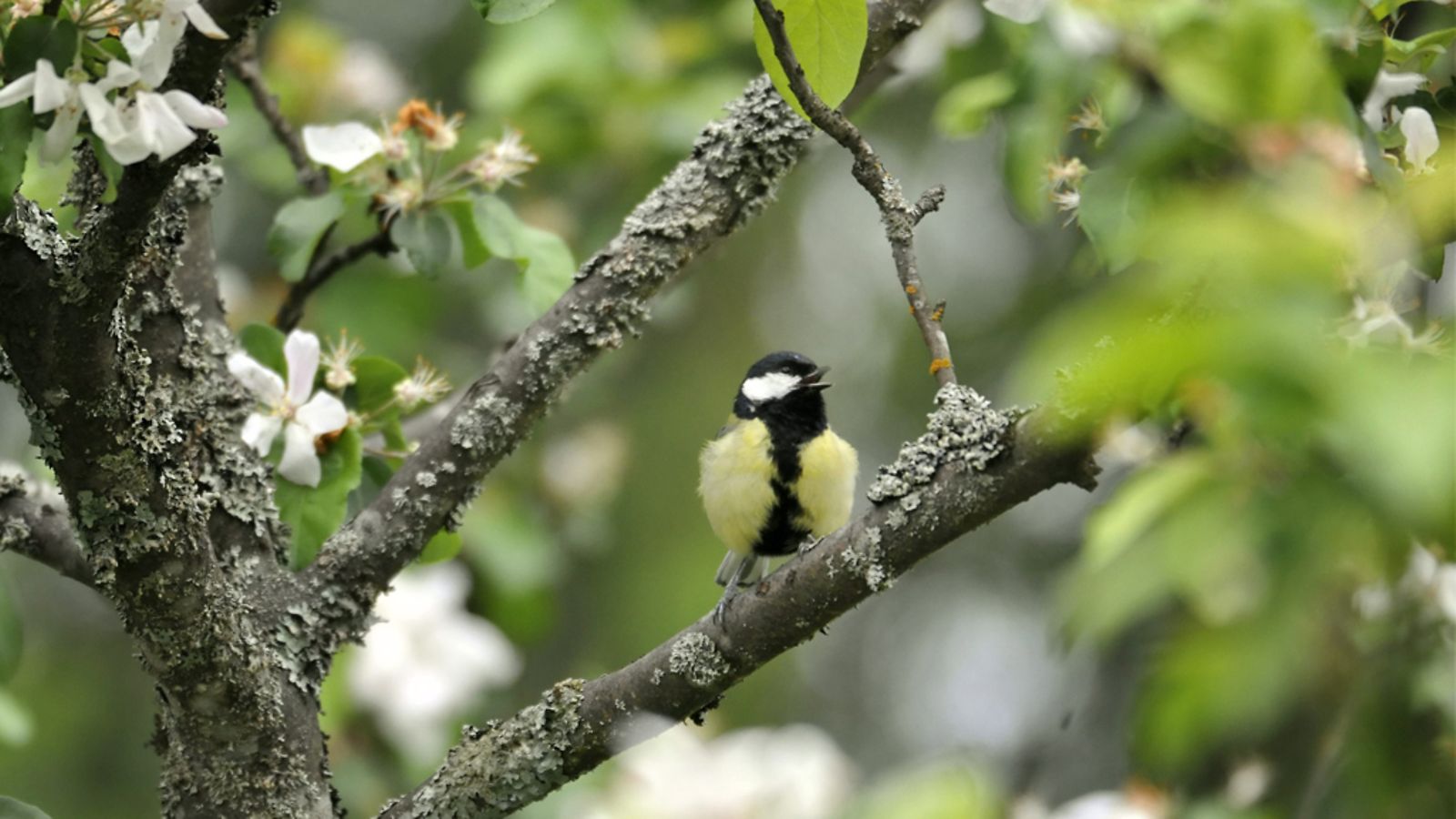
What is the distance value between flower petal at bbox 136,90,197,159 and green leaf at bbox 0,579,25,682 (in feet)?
3.29

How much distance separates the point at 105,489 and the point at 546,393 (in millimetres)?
696

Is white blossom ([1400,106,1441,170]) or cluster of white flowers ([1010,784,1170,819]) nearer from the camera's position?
white blossom ([1400,106,1441,170])

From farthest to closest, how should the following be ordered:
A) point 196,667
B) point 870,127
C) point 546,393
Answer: point 870,127 < point 546,393 < point 196,667

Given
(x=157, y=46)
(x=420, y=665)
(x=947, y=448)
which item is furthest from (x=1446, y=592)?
(x=420, y=665)

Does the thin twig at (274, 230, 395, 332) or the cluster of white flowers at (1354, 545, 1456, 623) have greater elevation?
the thin twig at (274, 230, 395, 332)

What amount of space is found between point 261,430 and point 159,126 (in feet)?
2.73

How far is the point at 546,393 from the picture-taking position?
219 cm

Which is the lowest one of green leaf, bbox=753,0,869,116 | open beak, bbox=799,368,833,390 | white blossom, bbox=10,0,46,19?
open beak, bbox=799,368,833,390

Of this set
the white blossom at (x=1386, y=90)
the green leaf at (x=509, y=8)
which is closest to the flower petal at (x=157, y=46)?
Result: the green leaf at (x=509, y=8)

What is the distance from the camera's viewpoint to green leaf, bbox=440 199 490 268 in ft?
8.18

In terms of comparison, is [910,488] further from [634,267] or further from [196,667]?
[196,667]

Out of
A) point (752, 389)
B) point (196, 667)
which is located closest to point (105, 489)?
point (196, 667)

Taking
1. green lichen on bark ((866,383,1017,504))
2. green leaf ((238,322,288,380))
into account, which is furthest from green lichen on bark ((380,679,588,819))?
green leaf ((238,322,288,380))

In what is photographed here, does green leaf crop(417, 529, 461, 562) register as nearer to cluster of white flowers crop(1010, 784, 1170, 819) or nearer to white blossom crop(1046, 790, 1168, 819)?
cluster of white flowers crop(1010, 784, 1170, 819)
